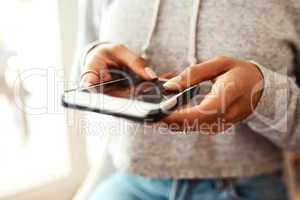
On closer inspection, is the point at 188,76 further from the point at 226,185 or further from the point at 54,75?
the point at 54,75

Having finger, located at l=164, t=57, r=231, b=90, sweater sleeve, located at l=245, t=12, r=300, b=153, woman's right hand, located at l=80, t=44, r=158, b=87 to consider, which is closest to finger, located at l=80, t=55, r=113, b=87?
woman's right hand, located at l=80, t=44, r=158, b=87

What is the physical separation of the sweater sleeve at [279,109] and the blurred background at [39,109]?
0.28 m

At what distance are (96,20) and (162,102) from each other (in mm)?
366

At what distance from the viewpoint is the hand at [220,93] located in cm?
45

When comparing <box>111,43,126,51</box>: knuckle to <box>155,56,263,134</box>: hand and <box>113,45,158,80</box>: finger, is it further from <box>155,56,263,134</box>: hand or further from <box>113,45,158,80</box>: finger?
<box>155,56,263,134</box>: hand

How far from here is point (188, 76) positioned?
1.53ft

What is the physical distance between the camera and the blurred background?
2.88 feet

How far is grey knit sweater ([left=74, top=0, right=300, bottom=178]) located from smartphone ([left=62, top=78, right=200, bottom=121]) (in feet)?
0.40

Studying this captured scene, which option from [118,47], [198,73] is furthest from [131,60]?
[198,73]

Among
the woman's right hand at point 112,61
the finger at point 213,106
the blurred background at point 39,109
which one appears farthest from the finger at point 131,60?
the blurred background at point 39,109

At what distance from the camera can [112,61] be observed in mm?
583

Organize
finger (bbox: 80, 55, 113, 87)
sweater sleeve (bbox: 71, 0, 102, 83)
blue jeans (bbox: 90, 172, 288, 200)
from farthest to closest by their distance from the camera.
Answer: sweater sleeve (bbox: 71, 0, 102, 83)
blue jeans (bbox: 90, 172, 288, 200)
finger (bbox: 80, 55, 113, 87)

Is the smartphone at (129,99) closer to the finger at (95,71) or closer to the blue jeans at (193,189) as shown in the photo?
the finger at (95,71)

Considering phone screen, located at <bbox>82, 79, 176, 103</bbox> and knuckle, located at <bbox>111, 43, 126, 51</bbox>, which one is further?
knuckle, located at <bbox>111, 43, 126, 51</bbox>
